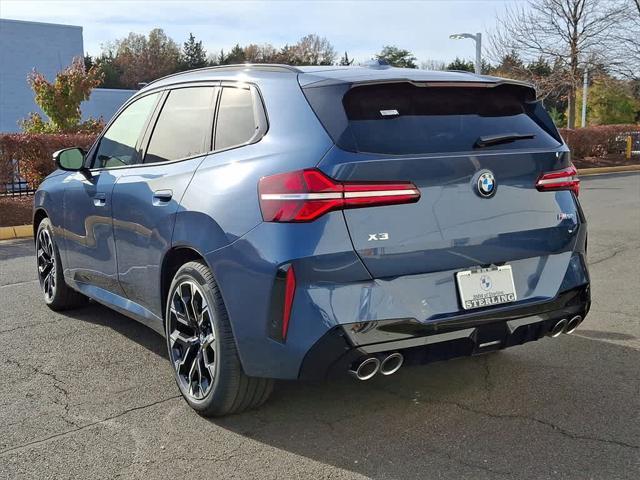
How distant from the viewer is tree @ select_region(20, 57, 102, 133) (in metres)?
16.2

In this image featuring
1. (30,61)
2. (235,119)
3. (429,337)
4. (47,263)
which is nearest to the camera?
(429,337)

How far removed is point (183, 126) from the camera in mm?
4254

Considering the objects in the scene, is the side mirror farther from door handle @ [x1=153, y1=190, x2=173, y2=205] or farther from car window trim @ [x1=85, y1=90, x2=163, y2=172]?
door handle @ [x1=153, y1=190, x2=173, y2=205]

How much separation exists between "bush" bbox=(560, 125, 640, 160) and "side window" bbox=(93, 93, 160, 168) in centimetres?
2194

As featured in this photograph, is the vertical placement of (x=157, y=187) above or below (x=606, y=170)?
above

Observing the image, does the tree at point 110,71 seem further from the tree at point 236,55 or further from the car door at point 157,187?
the car door at point 157,187

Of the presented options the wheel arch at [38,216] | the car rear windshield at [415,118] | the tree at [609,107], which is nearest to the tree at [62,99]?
the wheel arch at [38,216]

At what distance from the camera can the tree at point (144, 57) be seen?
2810 inches

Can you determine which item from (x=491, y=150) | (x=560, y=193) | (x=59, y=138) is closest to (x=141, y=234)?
(x=491, y=150)

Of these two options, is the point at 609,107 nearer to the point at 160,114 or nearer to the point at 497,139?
the point at 160,114

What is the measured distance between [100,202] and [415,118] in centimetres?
236

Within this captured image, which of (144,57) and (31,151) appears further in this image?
(144,57)

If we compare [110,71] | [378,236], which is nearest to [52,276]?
[378,236]

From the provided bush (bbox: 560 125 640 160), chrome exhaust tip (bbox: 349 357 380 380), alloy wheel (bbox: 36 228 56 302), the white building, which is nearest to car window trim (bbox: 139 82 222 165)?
chrome exhaust tip (bbox: 349 357 380 380)
